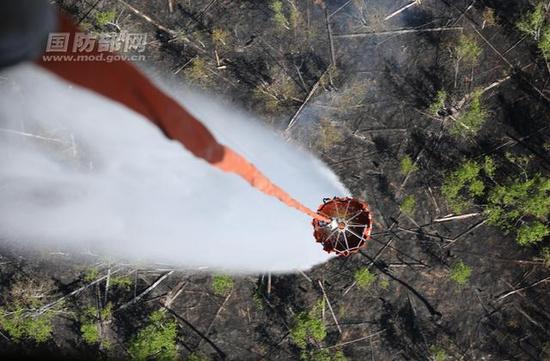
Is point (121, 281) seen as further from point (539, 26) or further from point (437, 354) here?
point (539, 26)

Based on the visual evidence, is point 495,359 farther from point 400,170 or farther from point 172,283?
point 172,283

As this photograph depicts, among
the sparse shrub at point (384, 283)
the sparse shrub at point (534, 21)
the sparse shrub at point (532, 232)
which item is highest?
the sparse shrub at point (534, 21)

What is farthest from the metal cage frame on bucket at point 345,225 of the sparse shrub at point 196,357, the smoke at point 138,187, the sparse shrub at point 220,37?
the sparse shrub at point 220,37

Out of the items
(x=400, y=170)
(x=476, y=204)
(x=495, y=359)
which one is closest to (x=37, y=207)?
(x=400, y=170)

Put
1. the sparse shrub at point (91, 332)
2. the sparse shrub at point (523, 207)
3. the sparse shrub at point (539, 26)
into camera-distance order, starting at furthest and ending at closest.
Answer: the sparse shrub at point (91, 332)
the sparse shrub at point (539, 26)
the sparse shrub at point (523, 207)

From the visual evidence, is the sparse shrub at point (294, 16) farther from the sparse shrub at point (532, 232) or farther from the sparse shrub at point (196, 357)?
the sparse shrub at point (196, 357)

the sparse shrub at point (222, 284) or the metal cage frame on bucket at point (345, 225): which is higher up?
the metal cage frame on bucket at point (345, 225)

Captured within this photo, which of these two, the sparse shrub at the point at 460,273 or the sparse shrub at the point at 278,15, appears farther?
the sparse shrub at the point at 278,15
